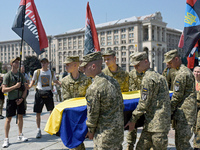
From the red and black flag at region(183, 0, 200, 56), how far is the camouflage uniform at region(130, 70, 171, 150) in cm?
386

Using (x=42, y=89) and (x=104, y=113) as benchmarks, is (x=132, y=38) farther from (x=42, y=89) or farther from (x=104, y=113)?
(x=104, y=113)

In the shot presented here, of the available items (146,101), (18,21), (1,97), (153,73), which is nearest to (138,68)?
(153,73)

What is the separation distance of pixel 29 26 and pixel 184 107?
4.63 meters

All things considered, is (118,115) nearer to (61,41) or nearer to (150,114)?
(150,114)

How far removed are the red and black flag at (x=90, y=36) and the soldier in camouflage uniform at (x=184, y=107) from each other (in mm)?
3620

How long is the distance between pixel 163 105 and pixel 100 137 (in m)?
1.15

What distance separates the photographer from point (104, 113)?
2945mm

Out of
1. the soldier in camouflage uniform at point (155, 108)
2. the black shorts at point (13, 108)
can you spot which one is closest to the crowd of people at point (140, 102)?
the soldier in camouflage uniform at point (155, 108)

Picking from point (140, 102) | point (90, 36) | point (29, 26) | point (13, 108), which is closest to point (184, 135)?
point (140, 102)

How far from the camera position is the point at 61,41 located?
379 feet

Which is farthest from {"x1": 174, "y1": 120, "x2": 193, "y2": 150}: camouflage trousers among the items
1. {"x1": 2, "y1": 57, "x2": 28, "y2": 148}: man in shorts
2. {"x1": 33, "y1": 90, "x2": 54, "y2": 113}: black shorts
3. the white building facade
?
the white building facade

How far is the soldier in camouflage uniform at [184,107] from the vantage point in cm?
372

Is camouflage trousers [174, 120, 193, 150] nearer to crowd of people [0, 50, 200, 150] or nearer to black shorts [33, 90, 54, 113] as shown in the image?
crowd of people [0, 50, 200, 150]

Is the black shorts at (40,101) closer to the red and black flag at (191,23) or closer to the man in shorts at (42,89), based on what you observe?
the man in shorts at (42,89)
